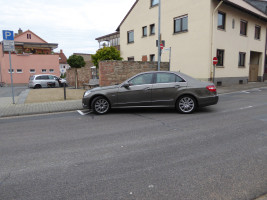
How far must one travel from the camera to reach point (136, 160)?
3777 mm

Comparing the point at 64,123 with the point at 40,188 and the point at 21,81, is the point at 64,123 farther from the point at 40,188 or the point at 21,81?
the point at 21,81

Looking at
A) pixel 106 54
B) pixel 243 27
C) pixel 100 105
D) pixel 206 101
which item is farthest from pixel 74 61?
pixel 243 27

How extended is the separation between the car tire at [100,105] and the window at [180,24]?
41.8 ft

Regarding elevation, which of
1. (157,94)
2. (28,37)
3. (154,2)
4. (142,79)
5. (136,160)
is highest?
(28,37)

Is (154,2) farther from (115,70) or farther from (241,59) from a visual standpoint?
Answer: (115,70)

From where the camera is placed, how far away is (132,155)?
400cm

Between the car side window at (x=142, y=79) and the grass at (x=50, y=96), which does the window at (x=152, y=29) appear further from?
the car side window at (x=142, y=79)

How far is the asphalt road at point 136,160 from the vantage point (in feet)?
9.28

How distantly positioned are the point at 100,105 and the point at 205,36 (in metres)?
11.9

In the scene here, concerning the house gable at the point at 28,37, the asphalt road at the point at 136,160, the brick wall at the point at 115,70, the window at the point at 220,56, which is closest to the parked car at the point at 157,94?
the asphalt road at the point at 136,160

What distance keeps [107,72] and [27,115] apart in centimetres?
673

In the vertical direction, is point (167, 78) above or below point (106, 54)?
below

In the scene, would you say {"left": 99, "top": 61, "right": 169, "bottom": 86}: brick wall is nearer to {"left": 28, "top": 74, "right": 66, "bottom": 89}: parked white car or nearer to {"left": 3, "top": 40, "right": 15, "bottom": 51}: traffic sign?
{"left": 3, "top": 40, "right": 15, "bottom": 51}: traffic sign

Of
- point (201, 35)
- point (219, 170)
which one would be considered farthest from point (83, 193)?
point (201, 35)
